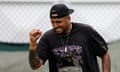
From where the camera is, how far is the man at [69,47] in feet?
10.7

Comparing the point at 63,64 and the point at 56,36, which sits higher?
the point at 56,36

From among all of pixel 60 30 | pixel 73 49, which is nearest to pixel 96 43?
pixel 73 49

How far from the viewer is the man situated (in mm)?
3266

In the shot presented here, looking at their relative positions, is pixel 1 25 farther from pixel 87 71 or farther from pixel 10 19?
pixel 87 71

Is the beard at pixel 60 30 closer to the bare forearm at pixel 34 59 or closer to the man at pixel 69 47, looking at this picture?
the man at pixel 69 47

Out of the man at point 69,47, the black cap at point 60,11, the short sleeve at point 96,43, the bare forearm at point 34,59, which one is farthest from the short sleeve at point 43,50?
the short sleeve at point 96,43

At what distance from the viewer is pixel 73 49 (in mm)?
3270

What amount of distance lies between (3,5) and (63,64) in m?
1.60

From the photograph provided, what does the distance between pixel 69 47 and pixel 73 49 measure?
4 centimetres

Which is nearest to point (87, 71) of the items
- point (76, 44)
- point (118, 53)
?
point (76, 44)

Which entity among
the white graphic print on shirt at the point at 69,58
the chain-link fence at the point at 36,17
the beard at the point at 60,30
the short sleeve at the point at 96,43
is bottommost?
the white graphic print on shirt at the point at 69,58

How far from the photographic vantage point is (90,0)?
4.55 metres

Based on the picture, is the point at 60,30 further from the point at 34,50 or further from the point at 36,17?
the point at 36,17

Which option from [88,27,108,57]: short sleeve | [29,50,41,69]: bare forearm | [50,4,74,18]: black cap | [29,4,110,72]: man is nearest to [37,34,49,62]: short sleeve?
[29,4,110,72]: man
